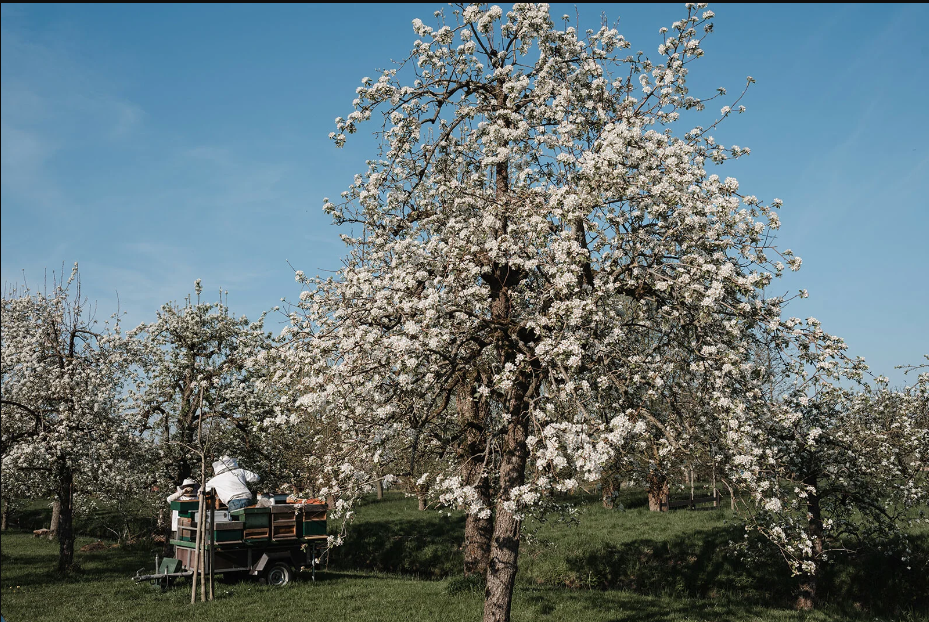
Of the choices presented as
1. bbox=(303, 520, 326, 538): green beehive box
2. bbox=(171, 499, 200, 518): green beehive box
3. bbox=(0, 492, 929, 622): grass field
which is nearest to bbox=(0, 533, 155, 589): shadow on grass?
bbox=(0, 492, 929, 622): grass field

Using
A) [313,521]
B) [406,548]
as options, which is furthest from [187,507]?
[406,548]

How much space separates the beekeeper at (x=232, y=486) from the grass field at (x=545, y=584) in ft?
8.04

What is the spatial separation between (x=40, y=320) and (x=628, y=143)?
2662 centimetres

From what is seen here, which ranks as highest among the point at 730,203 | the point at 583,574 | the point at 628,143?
the point at 628,143

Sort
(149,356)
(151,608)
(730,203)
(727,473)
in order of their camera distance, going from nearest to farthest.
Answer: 1. (730,203)
2. (727,473)
3. (151,608)
4. (149,356)

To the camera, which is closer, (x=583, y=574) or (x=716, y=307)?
(x=716, y=307)

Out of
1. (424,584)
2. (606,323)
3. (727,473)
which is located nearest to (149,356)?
(424,584)

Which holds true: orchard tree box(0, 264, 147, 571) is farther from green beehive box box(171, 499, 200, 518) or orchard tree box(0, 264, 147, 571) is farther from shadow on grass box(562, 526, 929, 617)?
shadow on grass box(562, 526, 929, 617)

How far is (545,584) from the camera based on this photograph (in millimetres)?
21750

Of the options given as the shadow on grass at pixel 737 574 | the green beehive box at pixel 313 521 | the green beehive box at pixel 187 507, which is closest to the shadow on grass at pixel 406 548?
the shadow on grass at pixel 737 574

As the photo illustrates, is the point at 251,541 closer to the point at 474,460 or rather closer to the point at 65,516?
the point at 474,460

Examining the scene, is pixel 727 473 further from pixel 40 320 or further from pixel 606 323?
pixel 40 320

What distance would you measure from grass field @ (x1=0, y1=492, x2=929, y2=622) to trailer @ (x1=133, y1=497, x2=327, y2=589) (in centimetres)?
60

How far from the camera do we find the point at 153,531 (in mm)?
34594
